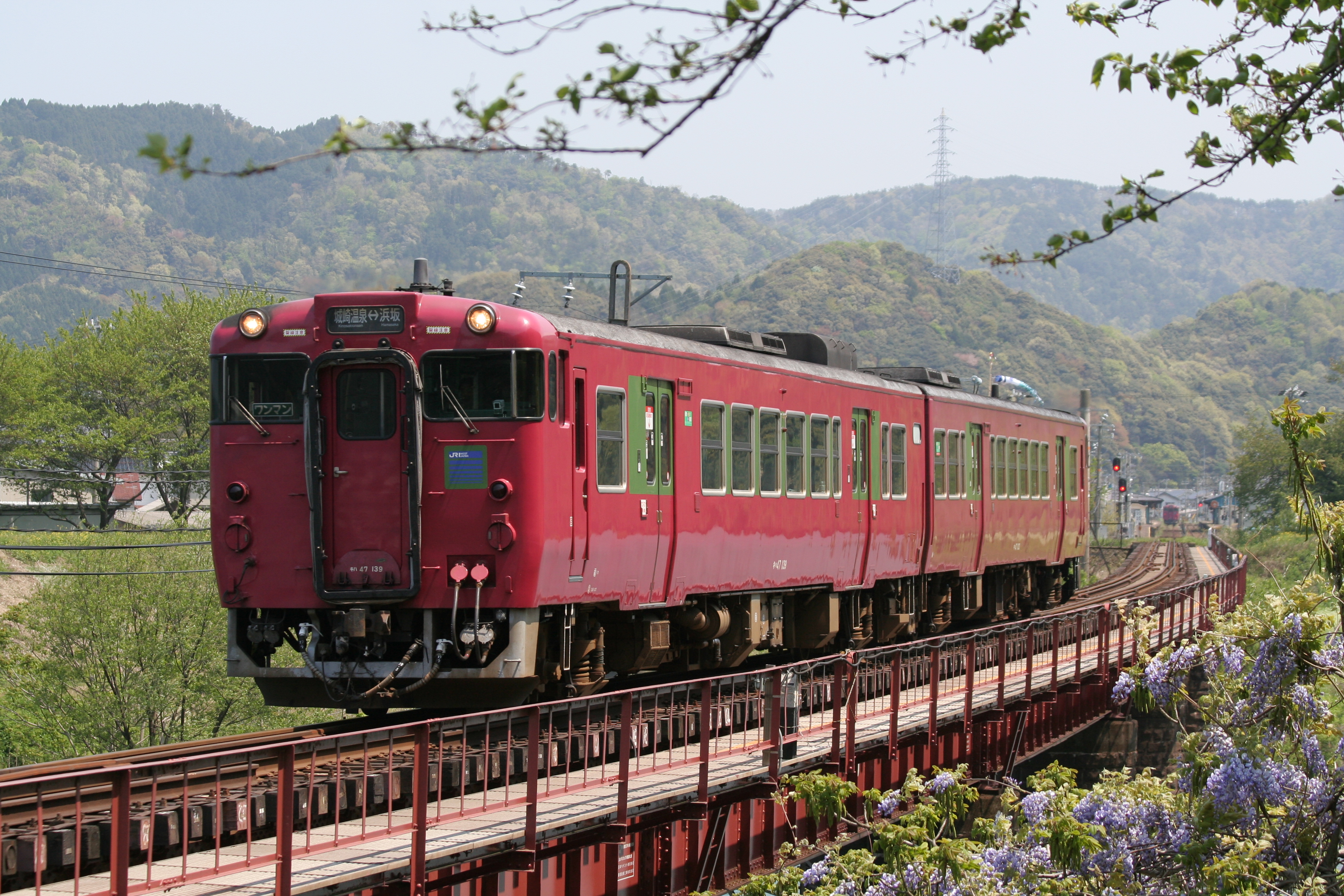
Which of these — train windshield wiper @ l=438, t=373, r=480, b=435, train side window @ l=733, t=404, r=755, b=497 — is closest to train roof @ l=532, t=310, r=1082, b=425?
train side window @ l=733, t=404, r=755, b=497

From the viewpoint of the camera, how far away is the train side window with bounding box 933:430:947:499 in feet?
71.9

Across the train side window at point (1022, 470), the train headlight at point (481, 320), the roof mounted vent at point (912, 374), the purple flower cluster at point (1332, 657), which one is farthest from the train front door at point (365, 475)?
the train side window at point (1022, 470)

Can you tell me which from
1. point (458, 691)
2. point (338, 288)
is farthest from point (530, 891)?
point (338, 288)

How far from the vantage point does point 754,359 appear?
16328 mm

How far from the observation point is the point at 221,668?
41219 millimetres

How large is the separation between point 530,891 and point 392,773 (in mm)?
1116

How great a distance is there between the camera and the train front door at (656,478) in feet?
45.5

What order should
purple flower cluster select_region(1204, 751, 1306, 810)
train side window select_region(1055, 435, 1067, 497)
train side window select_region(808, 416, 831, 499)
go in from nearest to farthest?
purple flower cluster select_region(1204, 751, 1306, 810) < train side window select_region(808, 416, 831, 499) < train side window select_region(1055, 435, 1067, 497)

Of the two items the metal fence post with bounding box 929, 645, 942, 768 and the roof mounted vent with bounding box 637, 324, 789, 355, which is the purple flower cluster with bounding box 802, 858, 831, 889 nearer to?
the metal fence post with bounding box 929, 645, 942, 768

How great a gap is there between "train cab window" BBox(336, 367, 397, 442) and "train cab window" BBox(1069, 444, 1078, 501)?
64.0 ft

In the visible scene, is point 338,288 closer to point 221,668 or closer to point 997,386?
point 997,386

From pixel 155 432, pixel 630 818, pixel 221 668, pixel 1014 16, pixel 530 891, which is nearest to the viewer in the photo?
pixel 1014 16

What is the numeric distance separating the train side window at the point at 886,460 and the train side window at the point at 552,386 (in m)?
8.21

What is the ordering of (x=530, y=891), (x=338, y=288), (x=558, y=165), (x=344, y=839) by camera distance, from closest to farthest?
(x=558, y=165)
(x=344, y=839)
(x=530, y=891)
(x=338, y=288)
